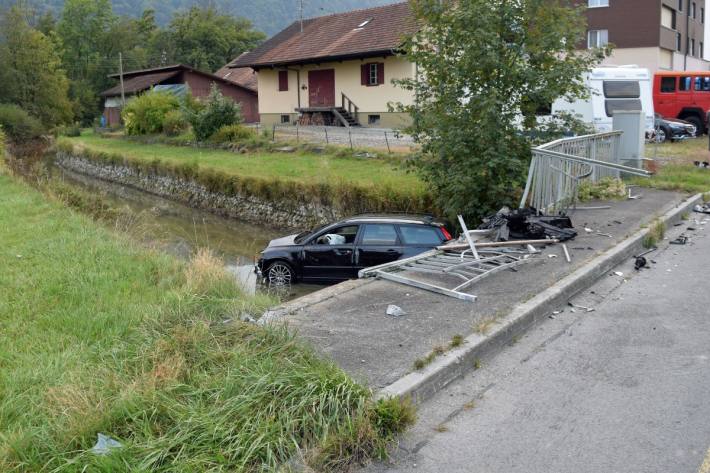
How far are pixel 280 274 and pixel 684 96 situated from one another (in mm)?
25145

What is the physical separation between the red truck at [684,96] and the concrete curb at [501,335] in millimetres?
23995

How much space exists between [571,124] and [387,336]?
27.1ft

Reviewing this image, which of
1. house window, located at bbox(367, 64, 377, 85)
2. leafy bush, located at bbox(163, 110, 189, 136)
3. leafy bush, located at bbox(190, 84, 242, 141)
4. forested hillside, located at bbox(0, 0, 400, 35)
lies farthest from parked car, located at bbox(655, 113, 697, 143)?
forested hillside, located at bbox(0, 0, 400, 35)

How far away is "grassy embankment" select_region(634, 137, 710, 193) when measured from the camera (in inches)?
630

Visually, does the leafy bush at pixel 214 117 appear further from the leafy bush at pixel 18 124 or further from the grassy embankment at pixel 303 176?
the leafy bush at pixel 18 124

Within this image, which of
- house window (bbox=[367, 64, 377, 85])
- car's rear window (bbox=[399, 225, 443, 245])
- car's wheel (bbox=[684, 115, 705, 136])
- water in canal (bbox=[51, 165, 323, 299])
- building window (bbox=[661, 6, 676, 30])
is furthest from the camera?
building window (bbox=[661, 6, 676, 30])

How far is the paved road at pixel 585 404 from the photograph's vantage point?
4379 millimetres

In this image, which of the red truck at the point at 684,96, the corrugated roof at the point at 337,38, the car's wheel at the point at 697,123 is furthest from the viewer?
the corrugated roof at the point at 337,38

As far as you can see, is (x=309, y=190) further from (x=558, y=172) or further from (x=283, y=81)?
(x=283, y=81)

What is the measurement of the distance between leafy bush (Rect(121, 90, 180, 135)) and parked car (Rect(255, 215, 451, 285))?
30.5 meters

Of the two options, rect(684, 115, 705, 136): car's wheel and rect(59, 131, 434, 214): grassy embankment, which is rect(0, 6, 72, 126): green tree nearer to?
rect(59, 131, 434, 214): grassy embankment

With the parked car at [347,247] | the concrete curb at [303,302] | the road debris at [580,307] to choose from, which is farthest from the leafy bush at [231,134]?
the road debris at [580,307]

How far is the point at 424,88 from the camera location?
13102mm

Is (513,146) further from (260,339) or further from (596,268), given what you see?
(260,339)
